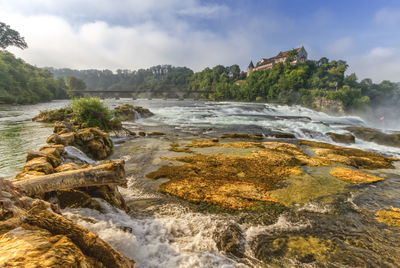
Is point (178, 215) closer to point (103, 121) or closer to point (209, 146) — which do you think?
point (209, 146)

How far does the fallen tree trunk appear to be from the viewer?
3.27 m

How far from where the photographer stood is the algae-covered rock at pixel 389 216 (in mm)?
4289

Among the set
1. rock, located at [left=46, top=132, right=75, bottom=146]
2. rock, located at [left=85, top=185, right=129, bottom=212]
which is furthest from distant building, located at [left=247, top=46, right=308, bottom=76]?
rock, located at [left=85, top=185, right=129, bottom=212]

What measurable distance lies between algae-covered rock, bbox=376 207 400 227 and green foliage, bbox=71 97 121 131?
14.0m

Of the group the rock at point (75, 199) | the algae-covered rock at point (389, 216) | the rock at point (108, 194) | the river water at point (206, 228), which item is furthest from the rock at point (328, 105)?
the rock at point (75, 199)

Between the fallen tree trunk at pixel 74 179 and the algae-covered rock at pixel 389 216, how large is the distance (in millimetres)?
6332

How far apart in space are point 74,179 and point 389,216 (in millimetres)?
7491

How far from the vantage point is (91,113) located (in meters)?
12.4

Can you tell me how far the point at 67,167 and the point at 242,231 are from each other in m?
4.65

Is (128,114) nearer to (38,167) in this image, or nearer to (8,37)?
(38,167)

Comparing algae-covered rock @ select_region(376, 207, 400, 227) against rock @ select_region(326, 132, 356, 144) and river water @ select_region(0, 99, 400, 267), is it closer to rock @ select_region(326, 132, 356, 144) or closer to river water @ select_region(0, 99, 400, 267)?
river water @ select_region(0, 99, 400, 267)

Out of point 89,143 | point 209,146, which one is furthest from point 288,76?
point 89,143

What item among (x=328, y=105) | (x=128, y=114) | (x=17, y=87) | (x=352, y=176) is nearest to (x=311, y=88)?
(x=328, y=105)

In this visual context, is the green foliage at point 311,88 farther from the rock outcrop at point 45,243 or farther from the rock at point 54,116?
the rock outcrop at point 45,243
